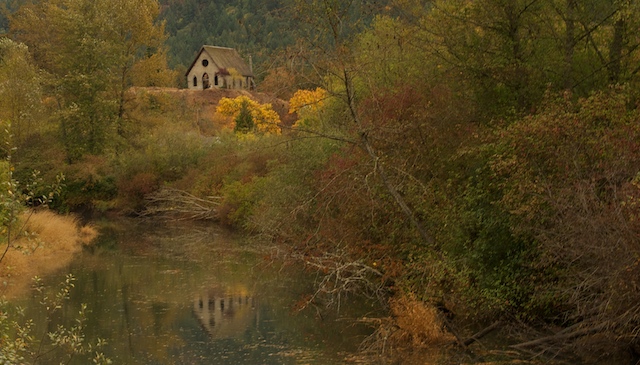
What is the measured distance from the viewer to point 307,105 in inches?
971

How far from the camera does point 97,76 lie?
44781mm

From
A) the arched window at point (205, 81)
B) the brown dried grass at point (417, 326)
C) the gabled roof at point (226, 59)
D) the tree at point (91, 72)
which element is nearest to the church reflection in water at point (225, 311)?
the brown dried grass at point (417, 326)

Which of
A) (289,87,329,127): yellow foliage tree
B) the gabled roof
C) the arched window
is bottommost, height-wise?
(289,87,329,127): yellow foliage tree

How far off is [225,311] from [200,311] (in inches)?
25.2

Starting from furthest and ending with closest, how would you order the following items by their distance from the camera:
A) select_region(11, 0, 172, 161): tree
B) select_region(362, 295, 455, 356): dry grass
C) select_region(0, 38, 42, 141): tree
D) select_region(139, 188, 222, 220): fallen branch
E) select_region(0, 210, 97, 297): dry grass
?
select_region(11, 0, 172, 161): tree
select_region(0, 38, 42, 141): tree
select_region(139, 188, 222, 220): fallen branch
select_region(0, 210, 97, 297): dry grass
select_region(362, 295, 455, 356): dry grass

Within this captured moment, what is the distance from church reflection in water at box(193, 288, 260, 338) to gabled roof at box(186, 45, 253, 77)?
59.8 meters

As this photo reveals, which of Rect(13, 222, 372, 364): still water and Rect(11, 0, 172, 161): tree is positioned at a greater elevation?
Rect(11, 0, 172, 161): tree

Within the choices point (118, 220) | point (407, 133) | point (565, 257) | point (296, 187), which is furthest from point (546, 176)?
point (118, 220)

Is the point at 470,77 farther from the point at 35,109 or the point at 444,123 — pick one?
the point at 35,109

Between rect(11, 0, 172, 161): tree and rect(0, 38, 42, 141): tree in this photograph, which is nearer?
rect(0, 38, 42, 141): tree

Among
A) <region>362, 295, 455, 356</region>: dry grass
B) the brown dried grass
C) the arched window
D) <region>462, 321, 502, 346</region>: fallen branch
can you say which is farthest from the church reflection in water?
the arched window

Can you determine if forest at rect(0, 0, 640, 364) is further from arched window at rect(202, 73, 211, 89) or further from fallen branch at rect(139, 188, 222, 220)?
arched window at rect(202, 73, 211, 89)

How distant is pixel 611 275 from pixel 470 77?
8128 mm

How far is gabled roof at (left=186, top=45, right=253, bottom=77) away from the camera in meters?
80.2
